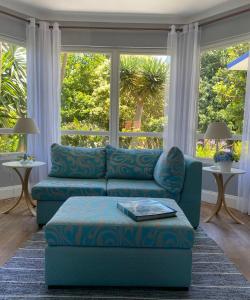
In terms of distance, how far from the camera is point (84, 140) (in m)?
4.83

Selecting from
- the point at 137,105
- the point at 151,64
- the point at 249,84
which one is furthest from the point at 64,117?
the point at 249,84

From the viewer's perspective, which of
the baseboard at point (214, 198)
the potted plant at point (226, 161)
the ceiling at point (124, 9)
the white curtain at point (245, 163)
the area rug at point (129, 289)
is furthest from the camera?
the baseboard at point (214, 198)

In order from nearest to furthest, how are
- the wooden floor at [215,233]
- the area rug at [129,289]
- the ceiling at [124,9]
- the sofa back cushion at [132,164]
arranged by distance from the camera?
1. the area rug at [129,289]
2. the wooden floor at [215,233]
3. the sofa back cushion at [132,164]
4. the ceiling at [124,9]

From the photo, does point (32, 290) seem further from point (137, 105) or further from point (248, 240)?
point (137, 105)

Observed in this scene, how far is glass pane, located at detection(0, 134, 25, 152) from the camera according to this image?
4.43m

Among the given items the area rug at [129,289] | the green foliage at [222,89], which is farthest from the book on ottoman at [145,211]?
the green foliage at [222,89]

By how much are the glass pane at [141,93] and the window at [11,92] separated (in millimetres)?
1513

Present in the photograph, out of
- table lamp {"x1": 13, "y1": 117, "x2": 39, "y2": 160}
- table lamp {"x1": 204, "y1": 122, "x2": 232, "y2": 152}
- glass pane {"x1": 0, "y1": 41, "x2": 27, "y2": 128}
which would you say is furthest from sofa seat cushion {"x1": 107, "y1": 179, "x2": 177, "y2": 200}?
glass pane {"x1": 0, "y1": 41, "x2": 27, "y2": 128}

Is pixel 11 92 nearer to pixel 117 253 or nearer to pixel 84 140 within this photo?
pixel 84 140

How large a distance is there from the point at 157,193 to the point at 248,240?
1001 millimetres

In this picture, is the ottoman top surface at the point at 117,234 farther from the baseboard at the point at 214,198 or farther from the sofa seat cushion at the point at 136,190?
the baseboard at the point at 214,198

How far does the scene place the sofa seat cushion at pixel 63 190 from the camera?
122 inches

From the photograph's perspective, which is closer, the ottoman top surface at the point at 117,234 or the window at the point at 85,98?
the ottoman top surface at the point at 117,234

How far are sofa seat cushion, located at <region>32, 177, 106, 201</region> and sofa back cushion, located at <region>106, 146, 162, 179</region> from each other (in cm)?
38
